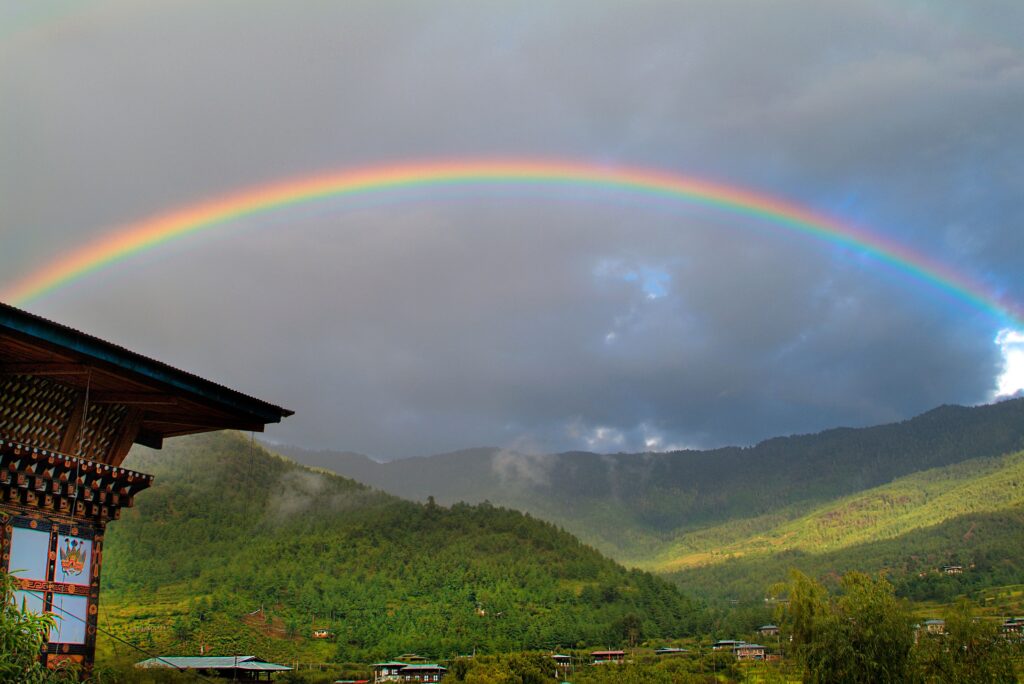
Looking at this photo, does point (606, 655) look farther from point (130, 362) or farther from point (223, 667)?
point (130, 362)

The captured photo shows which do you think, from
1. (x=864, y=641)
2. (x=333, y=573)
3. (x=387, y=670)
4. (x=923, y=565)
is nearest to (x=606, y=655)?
(x=387, y=670)

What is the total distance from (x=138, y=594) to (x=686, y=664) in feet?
184

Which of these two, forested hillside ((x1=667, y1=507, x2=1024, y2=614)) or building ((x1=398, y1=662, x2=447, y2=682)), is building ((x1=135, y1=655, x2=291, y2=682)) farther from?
forested hillside ((x1=667, y1=507, x2=1024, y2=614))

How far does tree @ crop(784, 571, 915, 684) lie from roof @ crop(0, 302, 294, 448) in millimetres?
30215

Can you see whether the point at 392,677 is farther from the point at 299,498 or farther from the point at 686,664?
the point at 299,498

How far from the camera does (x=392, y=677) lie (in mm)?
86000

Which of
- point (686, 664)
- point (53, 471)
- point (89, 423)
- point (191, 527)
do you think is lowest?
point (686, 664)

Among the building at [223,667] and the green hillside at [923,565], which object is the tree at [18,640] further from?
the green hillside at [923,565]

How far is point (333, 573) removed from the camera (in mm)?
125062

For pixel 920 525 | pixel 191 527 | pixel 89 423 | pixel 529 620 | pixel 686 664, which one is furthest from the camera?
pixel 920 525

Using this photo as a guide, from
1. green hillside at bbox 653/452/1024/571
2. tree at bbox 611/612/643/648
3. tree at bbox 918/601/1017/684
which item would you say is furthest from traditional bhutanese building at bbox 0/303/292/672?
green hillside at bbox 653/452/1024/571

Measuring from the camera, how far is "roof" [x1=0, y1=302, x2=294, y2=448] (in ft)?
45.0

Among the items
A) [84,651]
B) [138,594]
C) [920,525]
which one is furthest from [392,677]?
[920,525]

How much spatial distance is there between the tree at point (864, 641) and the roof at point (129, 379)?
30.2 metres
